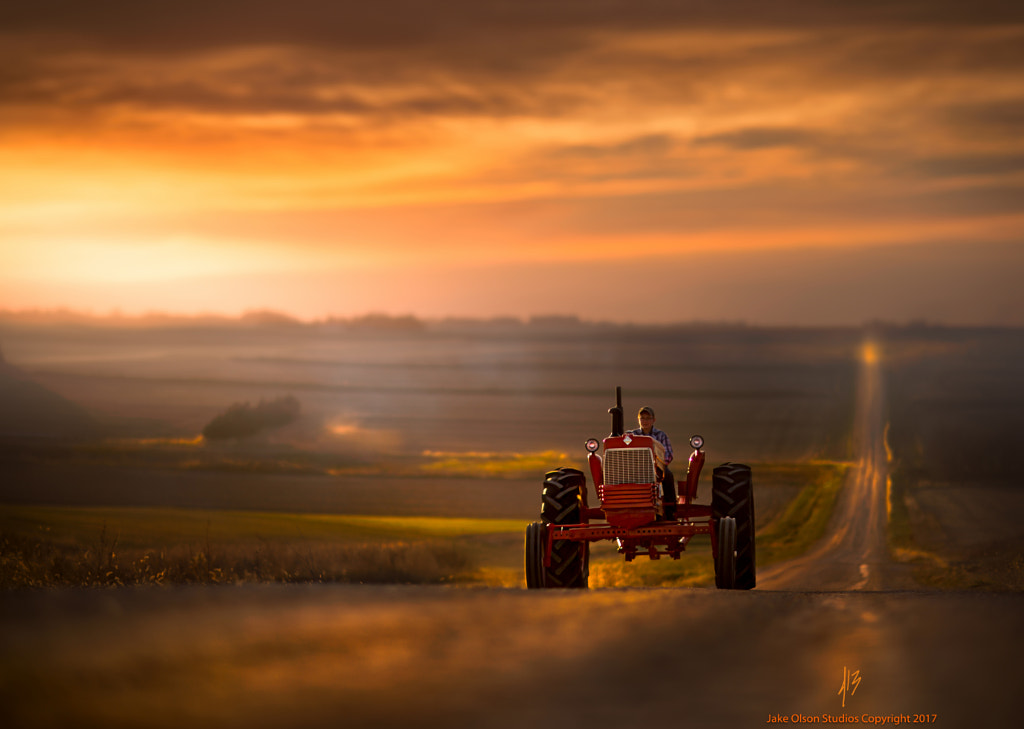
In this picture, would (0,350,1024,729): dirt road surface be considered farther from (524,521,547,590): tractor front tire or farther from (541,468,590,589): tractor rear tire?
(541,468,590,589): tractor rear tire

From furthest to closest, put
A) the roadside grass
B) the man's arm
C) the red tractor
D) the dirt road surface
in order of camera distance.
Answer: the roadside grass
the man's arm
the red tractor
the dirt road surface

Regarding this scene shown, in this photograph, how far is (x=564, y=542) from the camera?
52.1 ft

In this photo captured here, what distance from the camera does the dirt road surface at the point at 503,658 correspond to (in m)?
9.09

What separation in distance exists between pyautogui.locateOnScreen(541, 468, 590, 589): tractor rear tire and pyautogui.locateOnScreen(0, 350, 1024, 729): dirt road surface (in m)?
1.70

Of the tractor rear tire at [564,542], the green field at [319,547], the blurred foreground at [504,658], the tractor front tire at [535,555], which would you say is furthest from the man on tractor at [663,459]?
the green field at [319,547]

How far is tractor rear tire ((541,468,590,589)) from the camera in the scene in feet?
51.7

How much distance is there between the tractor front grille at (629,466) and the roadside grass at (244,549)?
18.0ft

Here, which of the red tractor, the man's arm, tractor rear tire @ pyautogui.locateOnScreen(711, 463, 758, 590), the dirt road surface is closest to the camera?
the dirt road surface

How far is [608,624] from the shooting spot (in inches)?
476

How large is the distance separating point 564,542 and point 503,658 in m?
5.33

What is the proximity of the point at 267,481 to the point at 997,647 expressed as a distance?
123004mm

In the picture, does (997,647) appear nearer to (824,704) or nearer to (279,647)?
(824,704)

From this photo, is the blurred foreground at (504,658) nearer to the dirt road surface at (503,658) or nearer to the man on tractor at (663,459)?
the dirt road surface at (503,658)
